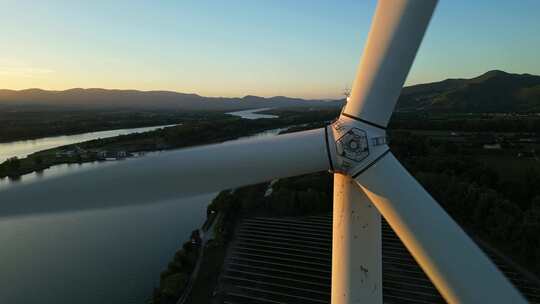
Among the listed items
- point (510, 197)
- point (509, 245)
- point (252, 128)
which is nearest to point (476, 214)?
point (509, 245)

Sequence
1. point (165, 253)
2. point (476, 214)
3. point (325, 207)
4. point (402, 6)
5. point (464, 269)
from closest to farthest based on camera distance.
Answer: point (464, 269), point (402, 6), point (165, 253), point (476, 214), point (325, 207)

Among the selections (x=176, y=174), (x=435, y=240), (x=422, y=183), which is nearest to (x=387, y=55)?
(x=435, y=240)

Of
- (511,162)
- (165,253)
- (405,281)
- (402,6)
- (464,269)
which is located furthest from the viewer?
(511,162)

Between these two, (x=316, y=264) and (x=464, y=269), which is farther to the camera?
(x=316, y=264)

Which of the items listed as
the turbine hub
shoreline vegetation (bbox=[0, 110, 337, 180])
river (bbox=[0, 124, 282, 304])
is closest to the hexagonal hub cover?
the turbine hub

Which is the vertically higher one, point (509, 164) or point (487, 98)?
point (487, 98)

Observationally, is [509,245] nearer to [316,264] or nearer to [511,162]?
[316,264]

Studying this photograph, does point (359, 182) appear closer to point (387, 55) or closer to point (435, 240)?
point (435, 240)
